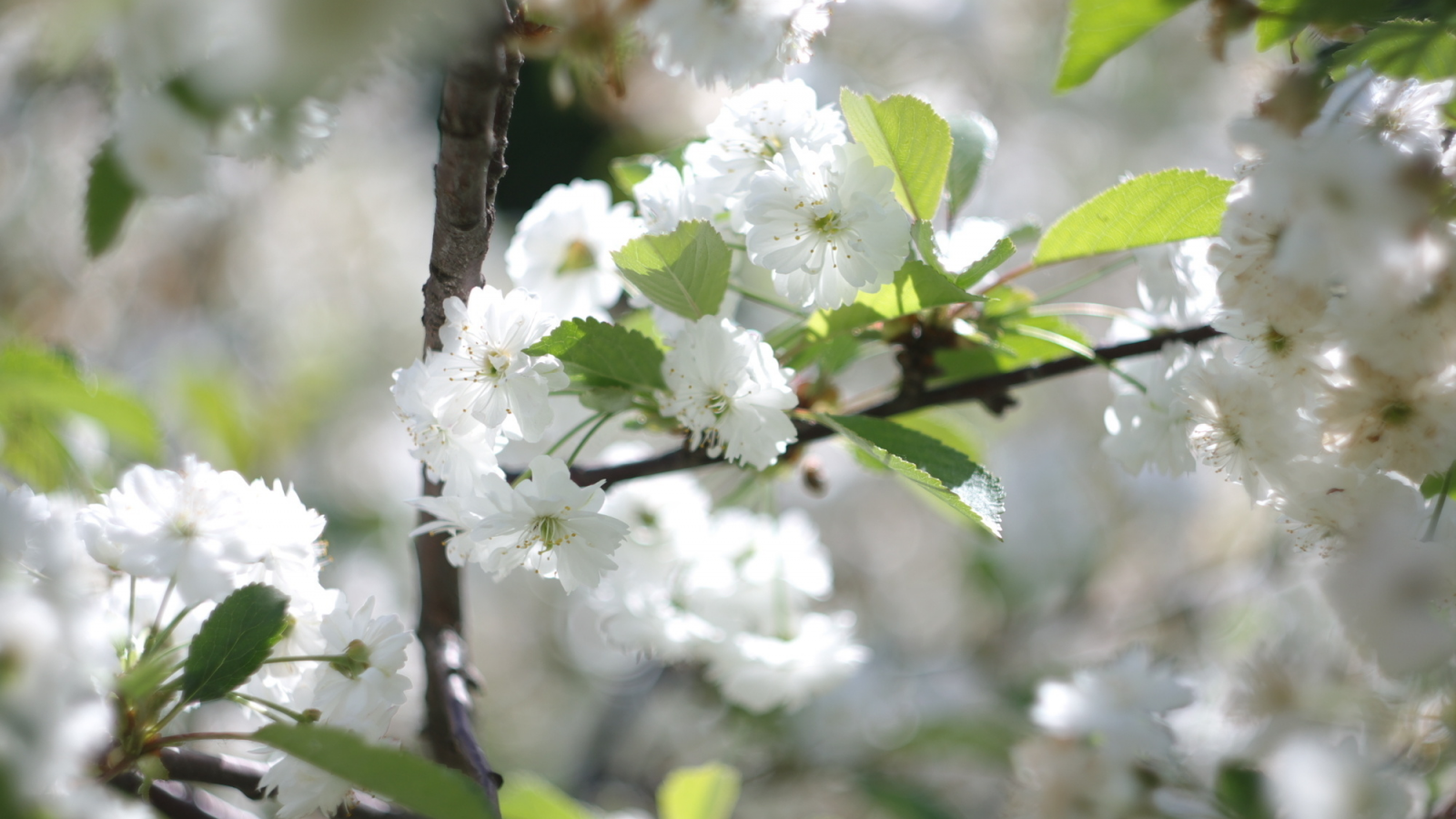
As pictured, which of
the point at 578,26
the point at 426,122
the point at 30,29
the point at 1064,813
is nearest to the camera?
the point at 578,26

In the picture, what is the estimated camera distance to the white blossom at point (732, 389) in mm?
628

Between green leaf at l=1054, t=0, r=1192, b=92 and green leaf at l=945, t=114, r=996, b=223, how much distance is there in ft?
0.52

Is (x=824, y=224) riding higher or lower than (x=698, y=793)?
higher

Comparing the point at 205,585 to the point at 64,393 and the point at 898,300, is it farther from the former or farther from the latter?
the point at 898,300

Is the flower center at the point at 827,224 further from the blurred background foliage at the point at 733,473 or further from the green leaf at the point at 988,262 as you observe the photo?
the blurred background foliage at the point at 733,473

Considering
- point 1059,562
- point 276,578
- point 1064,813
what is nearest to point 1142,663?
point 1064,813

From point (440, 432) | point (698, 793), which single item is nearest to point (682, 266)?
point (440, 432)

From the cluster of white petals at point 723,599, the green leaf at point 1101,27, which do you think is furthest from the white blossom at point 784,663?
the green leaf at point 1101,27

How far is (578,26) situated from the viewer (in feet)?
1.62

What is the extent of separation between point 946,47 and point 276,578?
263 centimetres

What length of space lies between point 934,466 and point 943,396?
140mm

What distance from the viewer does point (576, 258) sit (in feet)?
2.76

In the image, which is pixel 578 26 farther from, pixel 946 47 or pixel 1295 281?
pixel 946 47

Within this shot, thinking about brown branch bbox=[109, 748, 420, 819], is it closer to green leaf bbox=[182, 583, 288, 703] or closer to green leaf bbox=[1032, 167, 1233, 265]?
green leaf bbox=[182, 583, 288, 703]
